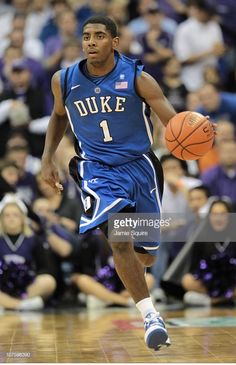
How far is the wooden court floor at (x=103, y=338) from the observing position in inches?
245

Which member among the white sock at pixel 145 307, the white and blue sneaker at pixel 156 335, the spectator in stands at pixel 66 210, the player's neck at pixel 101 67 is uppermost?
the player's neck at pixel 101 67

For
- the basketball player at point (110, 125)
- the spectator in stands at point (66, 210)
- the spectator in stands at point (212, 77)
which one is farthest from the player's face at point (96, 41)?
the spectator in stands at point (212, 77)

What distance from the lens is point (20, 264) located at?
32.0 feet

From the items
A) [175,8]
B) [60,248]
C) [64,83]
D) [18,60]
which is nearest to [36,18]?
[18,60]

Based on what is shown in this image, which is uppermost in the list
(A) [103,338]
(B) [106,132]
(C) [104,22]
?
(C) [104,22]

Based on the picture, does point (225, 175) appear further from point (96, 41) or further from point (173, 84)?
point (96, 41)

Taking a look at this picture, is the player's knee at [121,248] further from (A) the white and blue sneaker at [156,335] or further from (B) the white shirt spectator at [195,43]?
(B) the white shirt spectator at [195,43]

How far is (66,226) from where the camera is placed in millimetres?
10336

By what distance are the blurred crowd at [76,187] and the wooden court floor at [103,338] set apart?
0.50 meters

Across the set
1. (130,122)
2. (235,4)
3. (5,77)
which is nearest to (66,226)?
(5,77)

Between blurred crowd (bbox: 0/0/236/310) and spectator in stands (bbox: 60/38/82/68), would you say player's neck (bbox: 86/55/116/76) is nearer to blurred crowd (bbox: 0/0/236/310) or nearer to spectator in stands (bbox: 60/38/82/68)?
blurred crowd (bbox: 0/0/236/310)

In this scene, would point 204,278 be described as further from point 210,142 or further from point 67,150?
point 210,142

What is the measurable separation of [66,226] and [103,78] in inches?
160

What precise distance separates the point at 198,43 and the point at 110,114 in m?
7.27
